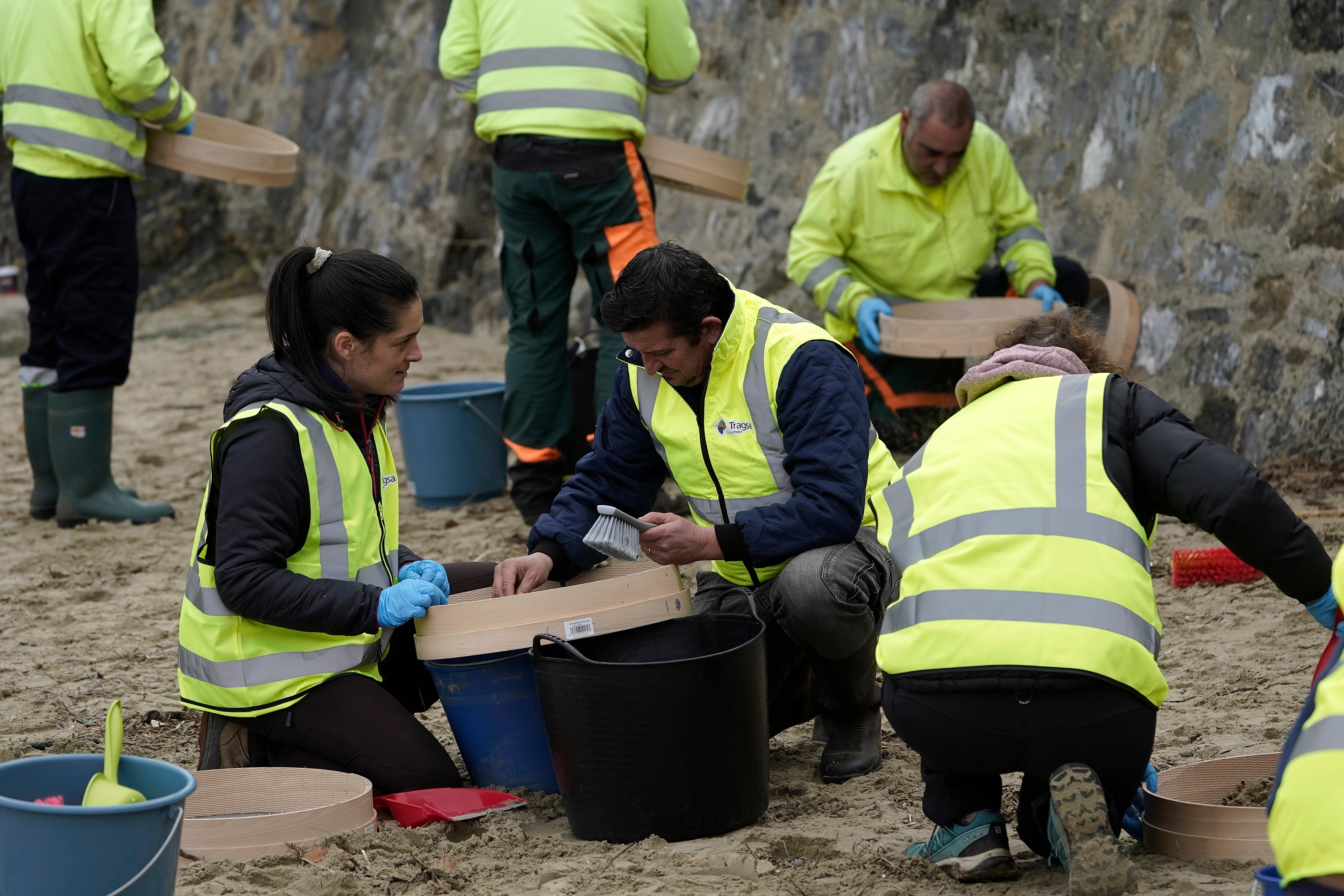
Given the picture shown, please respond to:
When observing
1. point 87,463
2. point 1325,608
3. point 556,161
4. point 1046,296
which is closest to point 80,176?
point 87,463

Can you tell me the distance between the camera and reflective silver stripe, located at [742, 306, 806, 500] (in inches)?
107

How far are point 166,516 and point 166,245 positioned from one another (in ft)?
16.9

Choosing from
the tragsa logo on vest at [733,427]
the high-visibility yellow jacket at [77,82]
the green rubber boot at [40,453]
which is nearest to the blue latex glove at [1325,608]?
the tragsa logo on vest at [733,427]

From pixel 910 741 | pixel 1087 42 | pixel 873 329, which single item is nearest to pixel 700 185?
pixel 873 329

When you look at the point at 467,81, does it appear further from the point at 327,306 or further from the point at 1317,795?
the point at 1317,795

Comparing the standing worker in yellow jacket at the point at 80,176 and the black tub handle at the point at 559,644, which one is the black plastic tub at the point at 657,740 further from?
the standing worker in yellow jacket at the point at 80,176

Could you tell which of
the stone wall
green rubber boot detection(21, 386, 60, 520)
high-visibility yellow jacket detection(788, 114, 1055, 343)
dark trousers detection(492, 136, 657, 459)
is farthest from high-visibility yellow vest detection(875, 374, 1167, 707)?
green rubber boot detection(21, 386, 60, 520)

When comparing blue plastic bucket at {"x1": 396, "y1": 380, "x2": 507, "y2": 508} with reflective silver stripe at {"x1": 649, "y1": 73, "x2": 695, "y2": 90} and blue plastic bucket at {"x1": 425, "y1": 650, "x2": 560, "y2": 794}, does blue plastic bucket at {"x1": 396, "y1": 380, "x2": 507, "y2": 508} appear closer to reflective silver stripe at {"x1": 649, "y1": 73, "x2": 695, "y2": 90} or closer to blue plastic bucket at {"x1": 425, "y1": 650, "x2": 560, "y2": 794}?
reflective silver stripe at {"x1": 649, "y1": 73, "x2": 695, "y2": 90}

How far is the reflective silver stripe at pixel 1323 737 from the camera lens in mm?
1468

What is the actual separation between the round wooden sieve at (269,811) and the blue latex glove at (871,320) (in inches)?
108

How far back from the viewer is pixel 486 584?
9.81 ft

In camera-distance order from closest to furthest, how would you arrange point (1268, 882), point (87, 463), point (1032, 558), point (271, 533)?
point (1268, 882)
point (1032, 558)
point (271, 533)
point (87, 463)

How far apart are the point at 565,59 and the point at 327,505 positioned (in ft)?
7.78

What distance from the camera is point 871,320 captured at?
4.79 metres
